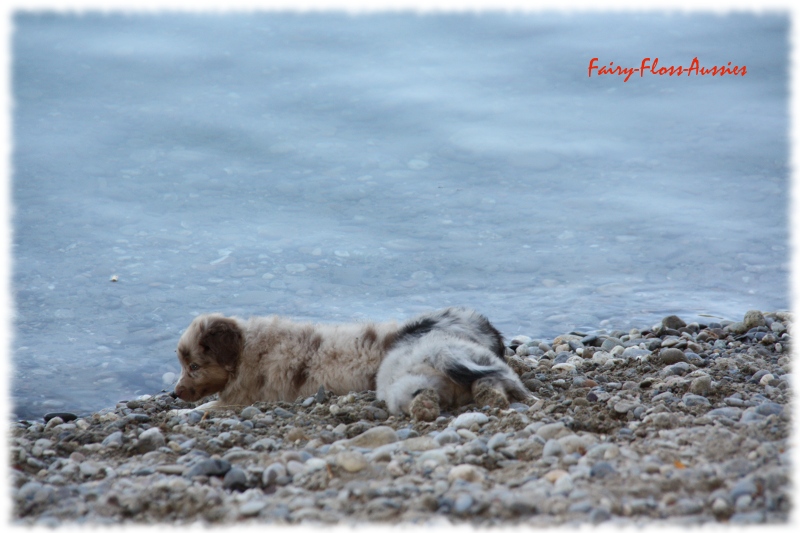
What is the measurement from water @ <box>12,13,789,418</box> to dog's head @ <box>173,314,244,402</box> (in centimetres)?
73

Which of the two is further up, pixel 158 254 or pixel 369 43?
pixel 369 43

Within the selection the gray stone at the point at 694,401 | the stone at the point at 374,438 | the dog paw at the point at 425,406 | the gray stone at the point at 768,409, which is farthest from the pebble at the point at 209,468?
the gray stone at the point at 768,409

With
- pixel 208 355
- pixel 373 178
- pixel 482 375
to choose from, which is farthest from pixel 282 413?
pixel 373 178

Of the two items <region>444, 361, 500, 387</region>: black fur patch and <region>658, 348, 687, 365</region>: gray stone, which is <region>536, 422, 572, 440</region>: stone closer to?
<region>444, 361, 500, 387</region>: black fur patch

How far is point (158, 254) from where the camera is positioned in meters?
7.97

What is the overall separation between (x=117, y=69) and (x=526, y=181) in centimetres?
613

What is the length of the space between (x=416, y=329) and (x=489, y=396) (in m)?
0.84

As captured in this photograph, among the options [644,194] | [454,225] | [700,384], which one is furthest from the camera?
[644,194]

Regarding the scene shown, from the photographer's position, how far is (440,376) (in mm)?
4547

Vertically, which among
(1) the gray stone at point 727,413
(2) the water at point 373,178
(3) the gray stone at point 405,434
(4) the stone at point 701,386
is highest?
(2) the water at point 373,178

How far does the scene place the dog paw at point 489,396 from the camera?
4.40m

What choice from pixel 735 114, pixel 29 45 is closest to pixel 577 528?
pixel 735 114

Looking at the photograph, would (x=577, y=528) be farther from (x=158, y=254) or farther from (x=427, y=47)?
(x=427, y=47)

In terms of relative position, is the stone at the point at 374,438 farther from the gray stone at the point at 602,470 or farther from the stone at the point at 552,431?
the gray stone at the point at 602,470
